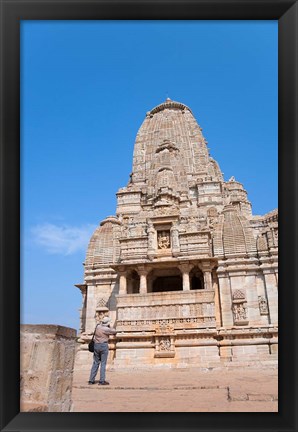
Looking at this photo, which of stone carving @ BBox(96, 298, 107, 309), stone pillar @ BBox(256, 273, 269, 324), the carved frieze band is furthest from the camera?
stone carving @ BBox(96, 298, 107, 309)

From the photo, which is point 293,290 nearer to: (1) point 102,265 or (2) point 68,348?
(2) point 68,348

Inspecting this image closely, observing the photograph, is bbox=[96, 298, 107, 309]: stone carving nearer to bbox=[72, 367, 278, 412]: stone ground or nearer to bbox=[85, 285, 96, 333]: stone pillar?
bbox=[85, 285, 96, 333]: stone pillar

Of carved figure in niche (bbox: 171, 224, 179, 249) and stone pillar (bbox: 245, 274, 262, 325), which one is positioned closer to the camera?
stone pillar (bbox: 245, 274, 262, 325)

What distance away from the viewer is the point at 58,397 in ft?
14.8

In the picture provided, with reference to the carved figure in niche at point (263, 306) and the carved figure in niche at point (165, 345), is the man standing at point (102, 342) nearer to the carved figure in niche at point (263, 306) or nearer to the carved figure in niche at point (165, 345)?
the carved figure in niche at point (165, 345)

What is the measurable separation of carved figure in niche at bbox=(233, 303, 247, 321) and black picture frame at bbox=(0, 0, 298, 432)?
18.3 metres

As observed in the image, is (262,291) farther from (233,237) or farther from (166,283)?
Result: (166,283)

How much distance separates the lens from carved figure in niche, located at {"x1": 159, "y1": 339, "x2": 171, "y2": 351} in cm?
1752

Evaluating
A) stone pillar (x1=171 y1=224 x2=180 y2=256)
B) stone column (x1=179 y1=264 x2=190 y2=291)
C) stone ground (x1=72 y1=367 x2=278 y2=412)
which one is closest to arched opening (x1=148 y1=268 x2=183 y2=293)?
stone pillar (x1=171 y1=224 x2=180 y2=256)

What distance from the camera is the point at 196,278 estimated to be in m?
25.4

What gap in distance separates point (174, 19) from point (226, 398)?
6.49 metres

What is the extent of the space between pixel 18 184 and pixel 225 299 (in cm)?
1976

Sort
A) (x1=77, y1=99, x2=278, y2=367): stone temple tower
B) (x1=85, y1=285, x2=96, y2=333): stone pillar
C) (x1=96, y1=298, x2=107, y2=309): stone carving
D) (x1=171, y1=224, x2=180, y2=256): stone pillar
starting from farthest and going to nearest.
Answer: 1. (x1=96, y1=298, x2=107, y2=309): stone carving
2. (x1=85, y1=285, x2=96, y2=333): stone pillar
3. (x1=171, y1=224, x2=180, y2=256): stone pillar
4. (x1=77, y1=99, x2=278, y2=367): stone temple tower

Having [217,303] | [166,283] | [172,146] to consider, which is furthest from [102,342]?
[172,146]
